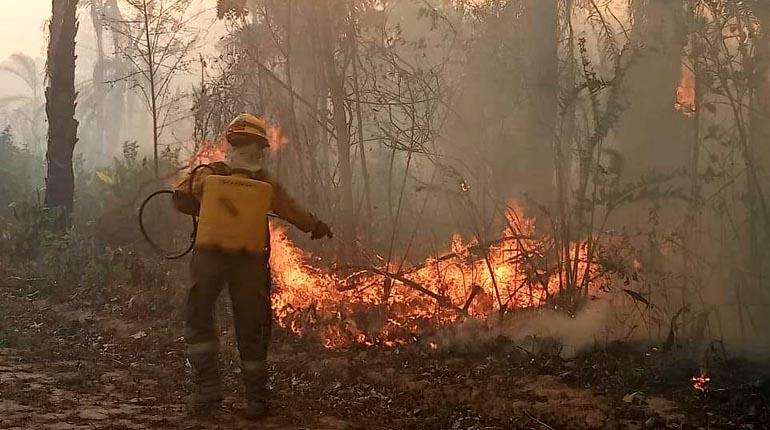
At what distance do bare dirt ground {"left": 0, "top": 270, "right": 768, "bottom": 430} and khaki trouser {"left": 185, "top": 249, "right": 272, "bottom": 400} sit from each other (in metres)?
0.29

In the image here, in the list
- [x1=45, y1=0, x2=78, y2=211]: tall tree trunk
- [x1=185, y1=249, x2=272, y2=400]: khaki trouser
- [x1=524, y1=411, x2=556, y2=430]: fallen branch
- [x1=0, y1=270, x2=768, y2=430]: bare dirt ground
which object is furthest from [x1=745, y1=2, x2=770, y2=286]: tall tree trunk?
[x1=45, y1=0, x2=78, y2=211]: tall tree trunk

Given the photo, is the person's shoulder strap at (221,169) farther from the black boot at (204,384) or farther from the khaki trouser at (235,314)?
the black boot at (204,384)

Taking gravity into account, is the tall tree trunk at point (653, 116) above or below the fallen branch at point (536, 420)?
above

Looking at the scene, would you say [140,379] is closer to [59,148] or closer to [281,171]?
[281,171]

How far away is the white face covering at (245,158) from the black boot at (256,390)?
130cm

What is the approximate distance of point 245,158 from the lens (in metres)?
4.98

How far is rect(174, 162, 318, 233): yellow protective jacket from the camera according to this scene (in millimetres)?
4941

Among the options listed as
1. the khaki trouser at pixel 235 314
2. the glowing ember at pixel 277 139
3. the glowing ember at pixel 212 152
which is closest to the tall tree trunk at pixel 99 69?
the glowing ember at pixel 212 152

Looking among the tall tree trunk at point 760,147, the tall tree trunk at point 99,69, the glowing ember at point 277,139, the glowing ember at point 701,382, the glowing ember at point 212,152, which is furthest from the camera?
the tall tree trunk at point 99,69

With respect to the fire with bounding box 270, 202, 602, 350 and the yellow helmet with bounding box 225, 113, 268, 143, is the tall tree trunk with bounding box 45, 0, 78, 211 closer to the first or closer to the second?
the fire with bounding box 270, 202, 602, 350

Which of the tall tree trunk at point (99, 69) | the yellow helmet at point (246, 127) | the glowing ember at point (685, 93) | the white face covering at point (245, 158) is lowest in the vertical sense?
the white face covering at point (245, 158)

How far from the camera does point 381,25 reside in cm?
952

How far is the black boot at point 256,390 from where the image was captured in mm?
4773

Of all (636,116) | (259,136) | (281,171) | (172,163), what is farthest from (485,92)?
(172,163)
